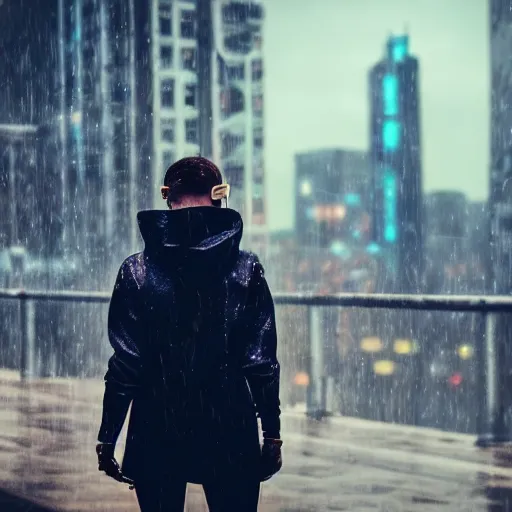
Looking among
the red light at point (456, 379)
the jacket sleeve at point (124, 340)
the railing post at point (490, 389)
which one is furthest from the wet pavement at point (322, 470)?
the red light at point (456, 379)

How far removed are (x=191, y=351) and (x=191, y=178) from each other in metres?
0.48

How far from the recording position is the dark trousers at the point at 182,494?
2496 millimetres

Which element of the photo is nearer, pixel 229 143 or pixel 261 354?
pixel 261 354

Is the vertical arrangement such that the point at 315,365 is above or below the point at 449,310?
below

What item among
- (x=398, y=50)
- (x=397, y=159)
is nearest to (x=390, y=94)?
(x=398, y=50)

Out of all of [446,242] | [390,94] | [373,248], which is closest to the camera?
[373,248]

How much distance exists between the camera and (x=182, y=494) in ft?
8.32

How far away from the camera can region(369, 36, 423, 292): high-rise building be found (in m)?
112

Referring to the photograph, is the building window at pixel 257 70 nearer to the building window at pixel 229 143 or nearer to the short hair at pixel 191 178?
the building window at pixel 229 143

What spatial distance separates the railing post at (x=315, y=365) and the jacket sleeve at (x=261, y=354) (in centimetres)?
513

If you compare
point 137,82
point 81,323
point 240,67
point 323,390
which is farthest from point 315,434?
point 240,67

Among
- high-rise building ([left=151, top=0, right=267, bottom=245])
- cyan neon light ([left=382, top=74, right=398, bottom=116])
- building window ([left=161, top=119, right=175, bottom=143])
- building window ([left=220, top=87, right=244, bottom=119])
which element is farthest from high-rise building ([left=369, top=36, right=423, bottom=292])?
building window ([left=161, top=119, right=175, bottom=143])

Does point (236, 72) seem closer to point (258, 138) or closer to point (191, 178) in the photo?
point (258, 138)

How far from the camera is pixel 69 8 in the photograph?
45219mm
